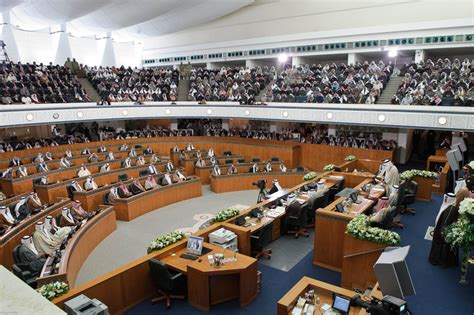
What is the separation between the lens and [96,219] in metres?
10.4

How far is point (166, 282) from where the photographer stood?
6.69m

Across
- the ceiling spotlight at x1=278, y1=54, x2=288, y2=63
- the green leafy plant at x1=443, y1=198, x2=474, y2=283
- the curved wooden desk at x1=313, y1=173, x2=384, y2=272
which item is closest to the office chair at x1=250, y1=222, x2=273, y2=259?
the curved wooden desk at x1=313, y1=173, x2=384, y2=272

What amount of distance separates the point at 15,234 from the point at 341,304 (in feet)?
27.5

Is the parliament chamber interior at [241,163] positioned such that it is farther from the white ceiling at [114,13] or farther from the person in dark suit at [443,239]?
the white ceiling at [114,13]

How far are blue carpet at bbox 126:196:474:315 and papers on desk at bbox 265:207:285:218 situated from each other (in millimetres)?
1375

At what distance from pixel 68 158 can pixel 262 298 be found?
535 inches

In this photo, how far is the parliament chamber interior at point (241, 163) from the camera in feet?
21.7

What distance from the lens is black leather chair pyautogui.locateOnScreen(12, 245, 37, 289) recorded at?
717cm

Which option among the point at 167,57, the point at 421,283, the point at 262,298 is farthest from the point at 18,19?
the point at 421,283

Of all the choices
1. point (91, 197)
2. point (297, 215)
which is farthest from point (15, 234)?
point (297, 215)

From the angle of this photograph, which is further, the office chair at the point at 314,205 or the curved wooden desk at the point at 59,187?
the curved wooden desk at the point at 59,187

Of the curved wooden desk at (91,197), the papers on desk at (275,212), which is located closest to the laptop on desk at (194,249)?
the papers on desk at (275,212)

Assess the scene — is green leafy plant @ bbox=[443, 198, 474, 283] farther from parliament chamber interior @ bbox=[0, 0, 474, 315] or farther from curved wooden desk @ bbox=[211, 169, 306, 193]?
curved wooden desk @ bbox=[211, 169, 306, 193]

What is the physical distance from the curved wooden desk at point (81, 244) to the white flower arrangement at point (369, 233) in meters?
5.92
